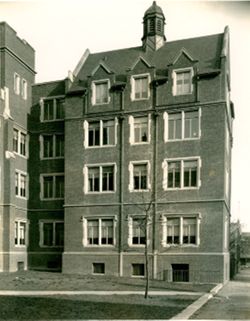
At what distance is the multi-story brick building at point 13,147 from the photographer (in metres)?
32.9

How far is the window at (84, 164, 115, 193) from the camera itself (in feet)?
106

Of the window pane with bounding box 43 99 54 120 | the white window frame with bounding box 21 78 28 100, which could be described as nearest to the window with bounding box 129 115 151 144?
the window pane with bounding box 43 99 54 120

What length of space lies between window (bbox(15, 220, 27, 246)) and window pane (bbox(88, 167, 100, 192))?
635 centimetres

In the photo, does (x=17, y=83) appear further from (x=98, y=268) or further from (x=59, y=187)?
(x=98, y=268)

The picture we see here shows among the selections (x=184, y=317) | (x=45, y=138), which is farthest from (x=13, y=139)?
(x=184, y=317)

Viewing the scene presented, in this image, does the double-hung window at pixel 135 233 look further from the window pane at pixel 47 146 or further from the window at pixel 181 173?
the window pane at pixel 47 146

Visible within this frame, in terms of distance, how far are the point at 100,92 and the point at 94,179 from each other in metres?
6.27

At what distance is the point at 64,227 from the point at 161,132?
9.82 m

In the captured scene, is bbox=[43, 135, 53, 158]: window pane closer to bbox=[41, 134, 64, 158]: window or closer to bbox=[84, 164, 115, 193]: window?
bbox=[41, 134, 64, 158]: window

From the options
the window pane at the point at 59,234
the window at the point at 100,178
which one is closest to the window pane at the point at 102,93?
the window at the point at 100,178

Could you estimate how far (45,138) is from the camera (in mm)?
36719

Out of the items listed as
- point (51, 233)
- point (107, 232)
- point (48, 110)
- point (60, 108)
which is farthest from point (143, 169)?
point (48, 110)

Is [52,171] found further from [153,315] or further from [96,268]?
[153,315]

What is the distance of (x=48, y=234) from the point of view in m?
35.7
